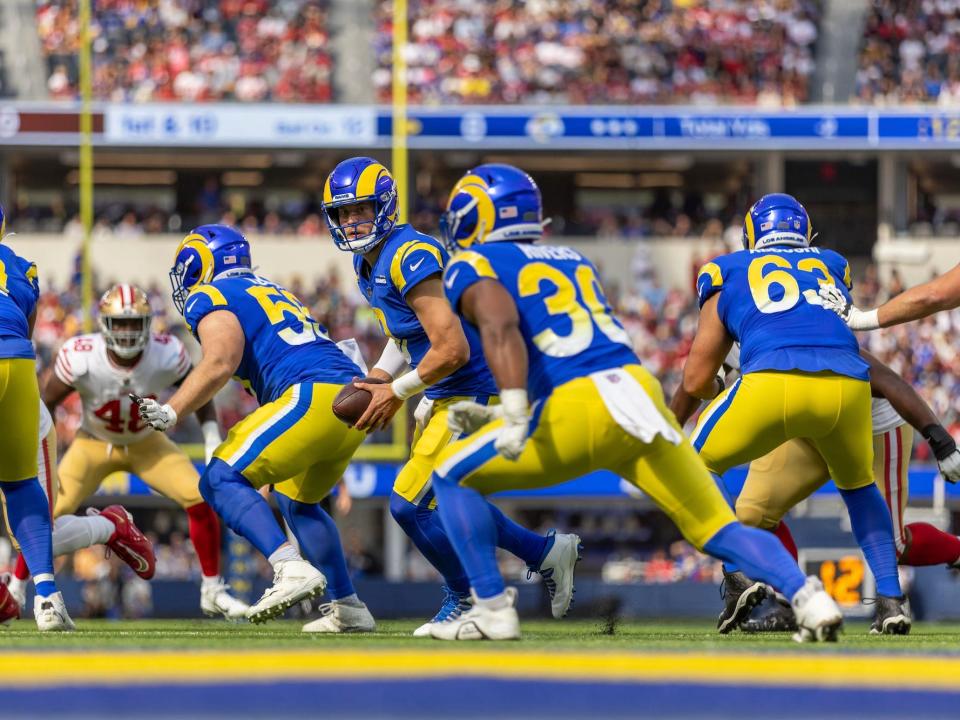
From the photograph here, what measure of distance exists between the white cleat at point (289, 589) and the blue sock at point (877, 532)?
8.50 feet

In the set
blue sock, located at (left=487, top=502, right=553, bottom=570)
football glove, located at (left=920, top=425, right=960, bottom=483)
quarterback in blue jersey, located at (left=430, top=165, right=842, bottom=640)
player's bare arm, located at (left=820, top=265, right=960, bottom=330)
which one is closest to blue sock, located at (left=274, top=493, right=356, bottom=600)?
blue sock, located at (left=487, top=502, right=553, bottom=570)

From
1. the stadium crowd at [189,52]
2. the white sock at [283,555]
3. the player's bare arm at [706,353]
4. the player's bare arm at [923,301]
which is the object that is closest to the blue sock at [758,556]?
the player's bare arm at [923,301]

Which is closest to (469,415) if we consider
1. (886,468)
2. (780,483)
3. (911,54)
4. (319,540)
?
(319,540)

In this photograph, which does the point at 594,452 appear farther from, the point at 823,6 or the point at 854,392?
the point at 823,6

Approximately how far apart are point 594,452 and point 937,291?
2.03 meters

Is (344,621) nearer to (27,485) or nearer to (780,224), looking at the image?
(27,485)

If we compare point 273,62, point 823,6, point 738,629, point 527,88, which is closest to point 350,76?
point 273,62

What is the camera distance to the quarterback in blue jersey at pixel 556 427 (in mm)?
5918

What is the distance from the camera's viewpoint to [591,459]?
235 inches

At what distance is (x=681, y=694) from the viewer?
4.26m

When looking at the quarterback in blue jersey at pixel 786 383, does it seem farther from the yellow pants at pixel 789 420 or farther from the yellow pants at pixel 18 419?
the yellow pants at pixel 18 419

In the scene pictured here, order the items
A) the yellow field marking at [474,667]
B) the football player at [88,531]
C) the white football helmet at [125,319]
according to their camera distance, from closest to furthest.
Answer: the yellow field marking at [474,667]
the football player at [88,531]
the white football helmet at [125,319]

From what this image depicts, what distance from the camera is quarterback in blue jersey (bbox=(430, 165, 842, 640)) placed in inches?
233

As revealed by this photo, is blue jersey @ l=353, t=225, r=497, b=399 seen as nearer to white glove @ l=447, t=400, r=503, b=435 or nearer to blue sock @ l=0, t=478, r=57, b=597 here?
white glove @ l=447, t=400, r=503, b=435
